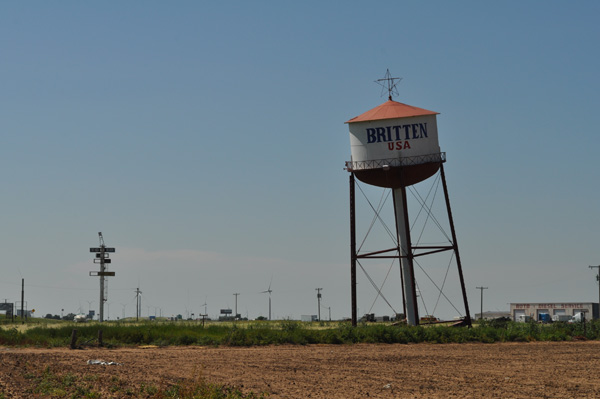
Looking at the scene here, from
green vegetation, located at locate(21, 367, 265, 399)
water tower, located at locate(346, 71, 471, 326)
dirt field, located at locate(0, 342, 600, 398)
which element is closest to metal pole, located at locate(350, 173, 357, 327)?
water tower, located at locate(346, 71, 471, 326)

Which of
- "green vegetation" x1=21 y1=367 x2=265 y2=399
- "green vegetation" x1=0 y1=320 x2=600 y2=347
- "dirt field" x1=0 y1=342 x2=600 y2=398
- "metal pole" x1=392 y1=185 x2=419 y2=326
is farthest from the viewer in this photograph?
"metal pole" x1=392 y1=185 x2=419 y2=326

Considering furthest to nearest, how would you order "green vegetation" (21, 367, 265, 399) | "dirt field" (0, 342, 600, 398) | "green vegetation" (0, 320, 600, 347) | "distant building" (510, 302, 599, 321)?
"distant building" (510, 302, 599, 321) → "green vegetation" (0, 320, 600, 347) → "dirt field" (0, 342, 600, 398) → "green vegetation" (21, 367, 265, 399)

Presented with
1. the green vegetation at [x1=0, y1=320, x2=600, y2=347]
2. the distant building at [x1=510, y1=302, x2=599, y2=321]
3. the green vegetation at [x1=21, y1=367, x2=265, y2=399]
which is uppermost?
the distant building at [x1=510, y1=302, x2=599, y2=321]

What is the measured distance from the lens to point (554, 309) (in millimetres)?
148125

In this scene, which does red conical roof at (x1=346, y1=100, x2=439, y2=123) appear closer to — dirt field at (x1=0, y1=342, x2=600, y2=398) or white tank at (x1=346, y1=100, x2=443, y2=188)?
white tank at (x1=346, y1=100, x2=443, y2=188)

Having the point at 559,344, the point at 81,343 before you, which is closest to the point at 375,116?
the point at 559,344

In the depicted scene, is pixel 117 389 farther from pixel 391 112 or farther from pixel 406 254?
pixel 391 112

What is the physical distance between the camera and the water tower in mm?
58344

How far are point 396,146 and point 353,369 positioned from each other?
27.5m

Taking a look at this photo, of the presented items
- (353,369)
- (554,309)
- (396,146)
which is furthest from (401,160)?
(554,309)

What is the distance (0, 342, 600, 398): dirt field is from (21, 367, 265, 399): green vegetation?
13.1 inches

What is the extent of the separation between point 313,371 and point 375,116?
30142 millimetres

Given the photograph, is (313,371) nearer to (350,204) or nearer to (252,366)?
(252,366)

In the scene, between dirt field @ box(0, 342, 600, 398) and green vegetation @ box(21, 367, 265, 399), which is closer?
green vegetation @ box(21, 367, 265, 399)
